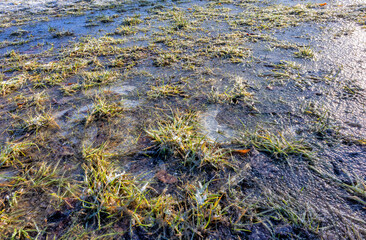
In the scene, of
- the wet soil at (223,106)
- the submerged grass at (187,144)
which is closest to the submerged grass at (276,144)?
the wet soil at (223,106)

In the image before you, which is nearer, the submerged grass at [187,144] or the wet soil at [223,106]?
the wet soil at [223,106]

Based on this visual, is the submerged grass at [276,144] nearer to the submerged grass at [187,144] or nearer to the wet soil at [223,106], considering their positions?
the wet soil at [223,106]

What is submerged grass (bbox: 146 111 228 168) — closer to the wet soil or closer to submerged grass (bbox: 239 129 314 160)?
the wet soil

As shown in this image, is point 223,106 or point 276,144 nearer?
point 276,144

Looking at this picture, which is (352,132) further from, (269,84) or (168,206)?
(168,206)

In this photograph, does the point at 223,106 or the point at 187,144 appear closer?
the point at 187,144

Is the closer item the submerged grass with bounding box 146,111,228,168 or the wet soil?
the wet soil

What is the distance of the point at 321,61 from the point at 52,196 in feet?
10.6

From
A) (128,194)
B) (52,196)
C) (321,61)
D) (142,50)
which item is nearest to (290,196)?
(128,194)

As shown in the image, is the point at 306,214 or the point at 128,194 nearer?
the point at 306,214

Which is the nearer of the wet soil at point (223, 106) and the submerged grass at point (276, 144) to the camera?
the wet soil at point (223, 106)

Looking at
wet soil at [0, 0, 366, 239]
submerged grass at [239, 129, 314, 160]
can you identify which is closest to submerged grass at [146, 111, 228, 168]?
wet soil at [0, 0, 366, 239]

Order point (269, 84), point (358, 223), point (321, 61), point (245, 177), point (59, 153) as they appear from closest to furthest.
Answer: point (358, 223) → point (245, 177) → point (59, 153) → point (269, 84) → point (321, 61)

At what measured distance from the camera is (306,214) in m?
1.05
